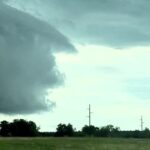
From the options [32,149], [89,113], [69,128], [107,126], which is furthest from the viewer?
[107,126]

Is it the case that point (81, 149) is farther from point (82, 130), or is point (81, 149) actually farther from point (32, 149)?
point (82, 130)

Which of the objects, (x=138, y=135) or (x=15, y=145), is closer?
(x=15, y=145)

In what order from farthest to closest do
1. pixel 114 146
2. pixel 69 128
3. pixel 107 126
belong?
pixel 107 126, pixel 69 128, pixel 114 146

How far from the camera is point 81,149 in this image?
63.4 metres

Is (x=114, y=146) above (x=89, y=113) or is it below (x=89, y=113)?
below

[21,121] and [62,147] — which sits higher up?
[21,121]

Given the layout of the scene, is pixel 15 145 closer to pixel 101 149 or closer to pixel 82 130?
pixel 101 149

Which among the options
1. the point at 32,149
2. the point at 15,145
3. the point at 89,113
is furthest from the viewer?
the point at 89,113

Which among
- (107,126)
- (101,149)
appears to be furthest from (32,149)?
(107,126)

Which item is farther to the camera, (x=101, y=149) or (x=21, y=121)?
(x=21, y=121)

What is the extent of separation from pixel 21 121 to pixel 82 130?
15592 millimetres

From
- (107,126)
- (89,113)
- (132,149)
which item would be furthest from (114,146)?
(107,126)

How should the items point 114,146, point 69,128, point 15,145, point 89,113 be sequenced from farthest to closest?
point 69,128
point 89,113
point 114,146
point 15,145

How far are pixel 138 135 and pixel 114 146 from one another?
69.5 metres
